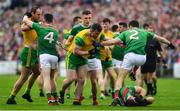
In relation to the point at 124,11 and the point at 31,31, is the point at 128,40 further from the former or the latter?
the point at 124,11

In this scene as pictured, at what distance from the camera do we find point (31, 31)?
73.2 ft

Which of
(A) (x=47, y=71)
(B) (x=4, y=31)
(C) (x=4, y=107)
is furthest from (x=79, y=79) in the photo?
(B) (x=4, y=31)

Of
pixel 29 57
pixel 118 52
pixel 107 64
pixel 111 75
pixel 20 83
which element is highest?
pixel 118 52

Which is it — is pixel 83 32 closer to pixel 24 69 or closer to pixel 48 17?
pixel 48 17

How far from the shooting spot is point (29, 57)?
72.7ft

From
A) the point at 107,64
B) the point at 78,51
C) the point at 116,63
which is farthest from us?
the point at 116,63

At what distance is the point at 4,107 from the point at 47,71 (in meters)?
1.71

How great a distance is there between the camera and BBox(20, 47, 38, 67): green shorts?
2212cm

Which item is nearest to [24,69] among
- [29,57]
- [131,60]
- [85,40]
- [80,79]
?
[29,57]

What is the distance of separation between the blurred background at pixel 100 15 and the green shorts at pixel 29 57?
917 inches

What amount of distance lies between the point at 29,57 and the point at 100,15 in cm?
2916

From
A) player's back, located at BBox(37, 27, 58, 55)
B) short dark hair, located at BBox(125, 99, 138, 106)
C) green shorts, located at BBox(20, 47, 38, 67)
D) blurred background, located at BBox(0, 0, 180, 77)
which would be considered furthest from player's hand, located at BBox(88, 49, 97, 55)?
blurred background, located at BBox(0, 0, 180, 77)

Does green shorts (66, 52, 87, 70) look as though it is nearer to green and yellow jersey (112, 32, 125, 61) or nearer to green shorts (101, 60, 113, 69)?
green shorts (101, 60, 113, 69)

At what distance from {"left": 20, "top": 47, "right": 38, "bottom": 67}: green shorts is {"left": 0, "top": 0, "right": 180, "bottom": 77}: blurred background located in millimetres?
23281
